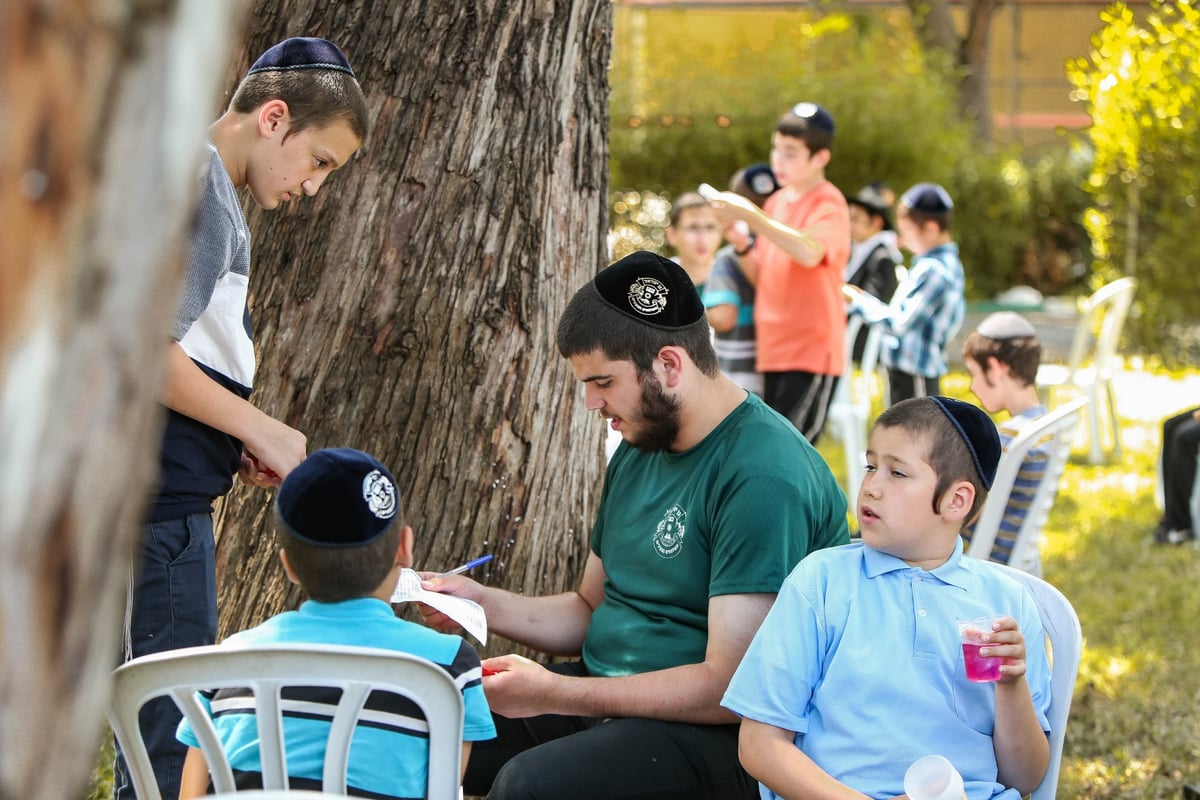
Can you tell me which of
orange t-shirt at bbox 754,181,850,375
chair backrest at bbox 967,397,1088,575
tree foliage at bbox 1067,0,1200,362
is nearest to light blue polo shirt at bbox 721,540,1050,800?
chair backrest at bbox 967,397,1088,575

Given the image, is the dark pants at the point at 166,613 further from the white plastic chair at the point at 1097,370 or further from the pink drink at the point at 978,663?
the white plastic chair at the point at 1097,370

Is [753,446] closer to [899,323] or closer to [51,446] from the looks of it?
[51,446]

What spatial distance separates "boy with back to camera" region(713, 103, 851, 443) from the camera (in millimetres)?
5918

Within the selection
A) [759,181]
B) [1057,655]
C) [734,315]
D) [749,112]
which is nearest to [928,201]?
[759,181]

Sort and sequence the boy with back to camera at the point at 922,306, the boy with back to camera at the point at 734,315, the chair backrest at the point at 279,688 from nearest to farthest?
the chair backrest at the point at 279,688 → the boy with back to camera at the point at 734,315 → the boy with back to camera at the point at 922,306

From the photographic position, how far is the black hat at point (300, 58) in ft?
8.43

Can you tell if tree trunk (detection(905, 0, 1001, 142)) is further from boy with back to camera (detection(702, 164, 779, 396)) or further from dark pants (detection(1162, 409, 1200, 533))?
boy with back to camera (detection(702, 164, 779, 396))

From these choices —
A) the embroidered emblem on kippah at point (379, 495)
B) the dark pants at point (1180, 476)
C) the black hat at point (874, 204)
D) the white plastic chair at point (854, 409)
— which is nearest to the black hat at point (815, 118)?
the white plastic chair at point (854, 409)

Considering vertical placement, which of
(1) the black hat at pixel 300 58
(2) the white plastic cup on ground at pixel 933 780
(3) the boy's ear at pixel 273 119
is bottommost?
(2) the white plastic cup on ground at pixel 933 780

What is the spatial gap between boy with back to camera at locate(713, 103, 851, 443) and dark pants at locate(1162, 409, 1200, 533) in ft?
6.54

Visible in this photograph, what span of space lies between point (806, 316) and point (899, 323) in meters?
0.79

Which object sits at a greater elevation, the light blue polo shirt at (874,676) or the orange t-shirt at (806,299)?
the orange t-shirt at (806,299)

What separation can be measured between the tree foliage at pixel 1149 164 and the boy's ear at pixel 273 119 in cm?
909

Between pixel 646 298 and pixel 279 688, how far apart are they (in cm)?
113
